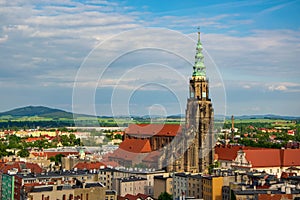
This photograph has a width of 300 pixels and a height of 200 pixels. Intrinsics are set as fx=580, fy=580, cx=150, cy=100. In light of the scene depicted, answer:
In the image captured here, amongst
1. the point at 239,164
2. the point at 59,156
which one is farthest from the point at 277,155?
the point at 59,156

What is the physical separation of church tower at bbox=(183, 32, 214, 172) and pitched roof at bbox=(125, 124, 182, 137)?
2.87 m

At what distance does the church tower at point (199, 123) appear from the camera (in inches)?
2921

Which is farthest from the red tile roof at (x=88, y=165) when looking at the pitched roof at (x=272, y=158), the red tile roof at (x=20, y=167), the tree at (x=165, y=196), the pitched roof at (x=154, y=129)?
the pitched roof at (x=272, y=158)

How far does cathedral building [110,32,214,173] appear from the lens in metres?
73.9

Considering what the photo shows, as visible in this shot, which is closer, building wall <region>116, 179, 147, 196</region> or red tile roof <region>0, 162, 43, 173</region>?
building wall <region>116, 179, 147, 196</region>

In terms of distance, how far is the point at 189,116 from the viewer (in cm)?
7744

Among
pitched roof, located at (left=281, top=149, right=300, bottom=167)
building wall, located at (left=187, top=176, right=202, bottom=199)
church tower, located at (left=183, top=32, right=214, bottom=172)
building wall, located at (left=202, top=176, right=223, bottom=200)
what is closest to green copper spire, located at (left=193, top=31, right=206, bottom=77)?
church tower, located at (left=183, top=32, right=214, bottom=172)

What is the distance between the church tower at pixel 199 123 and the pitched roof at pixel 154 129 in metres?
2.87

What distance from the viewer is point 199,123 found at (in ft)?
253

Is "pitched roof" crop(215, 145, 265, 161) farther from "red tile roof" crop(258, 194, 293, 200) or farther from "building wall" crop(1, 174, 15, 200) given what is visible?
"red tile roof" crop(258, 194, 293, 200)

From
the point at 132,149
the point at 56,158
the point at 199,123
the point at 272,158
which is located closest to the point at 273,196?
the point at 199,123

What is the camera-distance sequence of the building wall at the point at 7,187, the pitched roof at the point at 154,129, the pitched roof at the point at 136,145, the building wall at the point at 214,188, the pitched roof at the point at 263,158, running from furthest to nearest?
the pitched roof at the point at 136,145, the pitched roof at the point at 154,129, the pitched roof at the point at 263,158, the building wall at the point at 7,187, the building wall at the point at 214,188

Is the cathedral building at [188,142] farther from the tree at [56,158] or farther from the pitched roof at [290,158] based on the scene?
the pitched roof at [290,158]

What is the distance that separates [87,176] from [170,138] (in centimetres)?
2365
